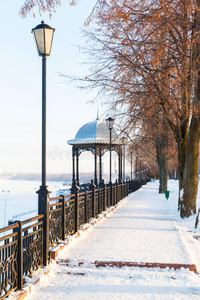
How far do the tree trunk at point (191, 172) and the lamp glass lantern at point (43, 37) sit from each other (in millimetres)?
8009

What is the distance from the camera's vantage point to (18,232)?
4.71 metres

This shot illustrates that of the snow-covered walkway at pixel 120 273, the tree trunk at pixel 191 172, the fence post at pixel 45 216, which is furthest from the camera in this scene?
the tree trunk at pixel 191 172

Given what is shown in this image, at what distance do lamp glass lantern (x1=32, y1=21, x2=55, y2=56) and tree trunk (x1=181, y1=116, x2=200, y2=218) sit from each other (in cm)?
801

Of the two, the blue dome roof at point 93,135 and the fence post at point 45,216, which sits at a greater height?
the blue dome roof at point 93,135

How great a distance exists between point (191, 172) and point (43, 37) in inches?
347

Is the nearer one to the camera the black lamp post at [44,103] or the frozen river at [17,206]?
the black lamp post at [44,103]

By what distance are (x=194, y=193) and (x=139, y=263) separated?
7788 millimetres

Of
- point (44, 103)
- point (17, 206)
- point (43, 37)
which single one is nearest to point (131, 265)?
point (44, 103)

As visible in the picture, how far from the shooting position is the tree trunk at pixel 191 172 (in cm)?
1305

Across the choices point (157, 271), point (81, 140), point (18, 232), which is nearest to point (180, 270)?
point (157, 271)

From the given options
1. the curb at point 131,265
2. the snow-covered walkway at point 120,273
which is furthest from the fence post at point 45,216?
the curb at point 131,265

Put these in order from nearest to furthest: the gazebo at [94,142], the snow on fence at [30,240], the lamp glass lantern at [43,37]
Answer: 1. the snow on fence at [30,240]
2. the lamp glass lantern at [43,37]
3. the gazebo at [94,142]

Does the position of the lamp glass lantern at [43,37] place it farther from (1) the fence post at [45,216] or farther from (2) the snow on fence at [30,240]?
(2) the snow on fence at [30,240]

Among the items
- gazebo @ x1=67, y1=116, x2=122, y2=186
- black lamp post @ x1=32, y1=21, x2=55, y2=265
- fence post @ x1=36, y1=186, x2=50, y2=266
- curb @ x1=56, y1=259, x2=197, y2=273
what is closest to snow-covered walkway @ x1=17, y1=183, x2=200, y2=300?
curb @ x1=56, y1=259, x2=197, y2=273
